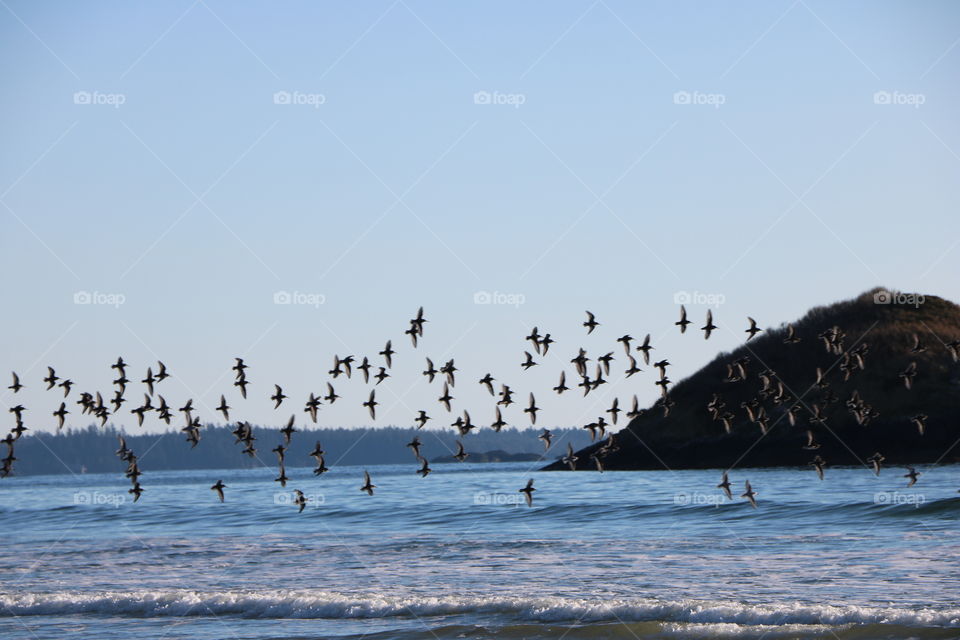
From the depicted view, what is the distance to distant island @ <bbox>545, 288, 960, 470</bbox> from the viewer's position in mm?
79250

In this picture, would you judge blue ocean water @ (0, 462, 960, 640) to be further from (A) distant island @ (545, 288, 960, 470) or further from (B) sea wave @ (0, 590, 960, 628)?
(A) distant island @ (545, 288, 960, 470)

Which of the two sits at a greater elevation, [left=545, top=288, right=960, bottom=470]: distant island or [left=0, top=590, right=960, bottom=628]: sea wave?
[left=545, top=288, right=960, bottom=470]: distant island

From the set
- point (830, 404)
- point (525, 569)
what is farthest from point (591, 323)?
point (830, 404)

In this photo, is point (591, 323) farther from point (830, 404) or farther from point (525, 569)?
point (830, 404)

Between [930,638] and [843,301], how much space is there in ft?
263

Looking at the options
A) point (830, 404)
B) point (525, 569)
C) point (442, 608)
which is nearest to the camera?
point (442, 608)

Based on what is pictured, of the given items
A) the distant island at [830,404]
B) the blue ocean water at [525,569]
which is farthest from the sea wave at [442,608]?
the distant island at [830,404]

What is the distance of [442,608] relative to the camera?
30.5 metres

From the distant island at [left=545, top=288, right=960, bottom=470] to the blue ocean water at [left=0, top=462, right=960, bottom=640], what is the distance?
21.5 meters

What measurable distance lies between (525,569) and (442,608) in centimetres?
Answer: 583

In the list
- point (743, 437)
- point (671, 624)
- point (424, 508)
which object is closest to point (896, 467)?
point (743, 437)

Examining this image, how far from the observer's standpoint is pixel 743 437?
3305 inches

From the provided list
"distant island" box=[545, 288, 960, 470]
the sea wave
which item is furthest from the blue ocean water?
"distant island" box=[545, 288, 960, 470]

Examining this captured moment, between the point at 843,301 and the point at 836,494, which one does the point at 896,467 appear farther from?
the point at 843,301
